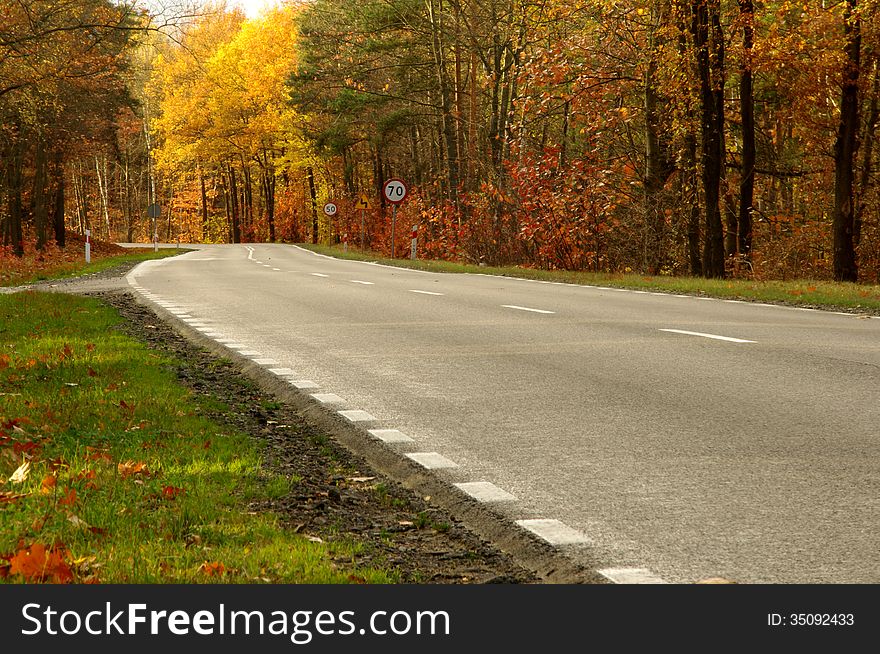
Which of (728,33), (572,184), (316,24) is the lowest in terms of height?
(572,184)

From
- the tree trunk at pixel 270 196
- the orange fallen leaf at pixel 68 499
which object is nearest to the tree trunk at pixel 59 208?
the tree trunk at pixel 270 196

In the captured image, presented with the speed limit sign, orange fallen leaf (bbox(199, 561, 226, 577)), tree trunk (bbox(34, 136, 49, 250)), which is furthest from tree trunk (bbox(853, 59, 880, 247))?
tree trunk (bbox(34, 136, 49, 250))

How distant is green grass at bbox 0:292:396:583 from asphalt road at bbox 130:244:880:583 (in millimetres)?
1152

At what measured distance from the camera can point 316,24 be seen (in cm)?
5897

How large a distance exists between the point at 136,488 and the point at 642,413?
3701 mm

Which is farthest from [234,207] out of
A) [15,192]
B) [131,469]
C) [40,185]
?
[131,469]

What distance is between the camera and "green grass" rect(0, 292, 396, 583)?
4.48 meters

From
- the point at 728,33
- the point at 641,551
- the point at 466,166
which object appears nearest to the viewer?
the point at 641,551

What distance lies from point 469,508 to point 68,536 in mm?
1913

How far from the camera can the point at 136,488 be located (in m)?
5.77

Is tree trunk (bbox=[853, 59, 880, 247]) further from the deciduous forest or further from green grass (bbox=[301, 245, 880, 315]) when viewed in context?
green grass (bbox=[301, 245, 880, 315])

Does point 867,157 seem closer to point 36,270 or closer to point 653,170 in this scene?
point 653,170

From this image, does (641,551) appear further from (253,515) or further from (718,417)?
(718,417)

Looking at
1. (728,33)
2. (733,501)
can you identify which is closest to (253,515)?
(733,501)
